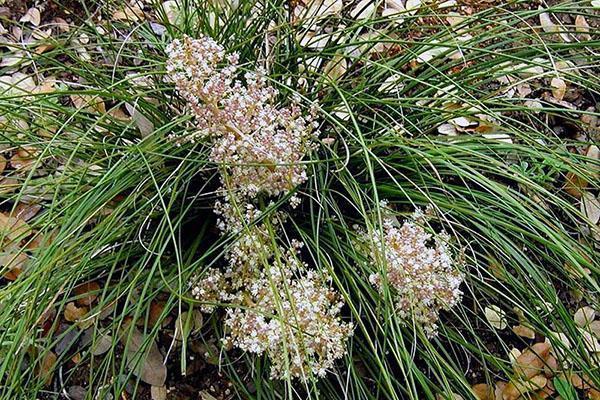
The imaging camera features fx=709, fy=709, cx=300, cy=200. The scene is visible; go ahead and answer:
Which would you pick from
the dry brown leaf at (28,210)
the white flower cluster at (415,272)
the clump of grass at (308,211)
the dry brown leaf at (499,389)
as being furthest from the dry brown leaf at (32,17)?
the dry brown leaf at (499,389)

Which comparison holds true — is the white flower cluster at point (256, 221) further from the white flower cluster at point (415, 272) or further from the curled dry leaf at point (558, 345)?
the curled dry leaf at point (558, 345)

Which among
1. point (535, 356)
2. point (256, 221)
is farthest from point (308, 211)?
point (535, 356)

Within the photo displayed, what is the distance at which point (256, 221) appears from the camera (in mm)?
1648

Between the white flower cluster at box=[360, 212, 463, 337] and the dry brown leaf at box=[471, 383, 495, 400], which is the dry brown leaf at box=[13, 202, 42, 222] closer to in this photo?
the white flower cluster at box=[360, 212, 463, 337]

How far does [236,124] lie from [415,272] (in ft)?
1.73

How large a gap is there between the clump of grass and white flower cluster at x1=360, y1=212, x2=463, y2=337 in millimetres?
57

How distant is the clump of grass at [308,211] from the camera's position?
171 cm

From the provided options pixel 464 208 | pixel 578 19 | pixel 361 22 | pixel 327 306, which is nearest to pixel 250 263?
pixel 327 306

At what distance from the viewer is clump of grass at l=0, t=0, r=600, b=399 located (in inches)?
67.3

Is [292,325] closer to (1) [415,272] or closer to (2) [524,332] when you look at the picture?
(1) [415,272]

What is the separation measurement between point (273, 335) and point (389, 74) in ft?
3.10

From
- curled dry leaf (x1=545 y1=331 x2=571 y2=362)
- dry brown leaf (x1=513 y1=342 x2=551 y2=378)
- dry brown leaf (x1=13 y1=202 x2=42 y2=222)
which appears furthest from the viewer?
dry brown leaf (x1=13 y1=202 x2=42 y2=222)

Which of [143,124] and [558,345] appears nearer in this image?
[558,345]

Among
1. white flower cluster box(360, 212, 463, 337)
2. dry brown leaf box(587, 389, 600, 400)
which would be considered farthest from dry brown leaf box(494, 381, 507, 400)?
white flower cluster box(360, 212, 463, 337)
